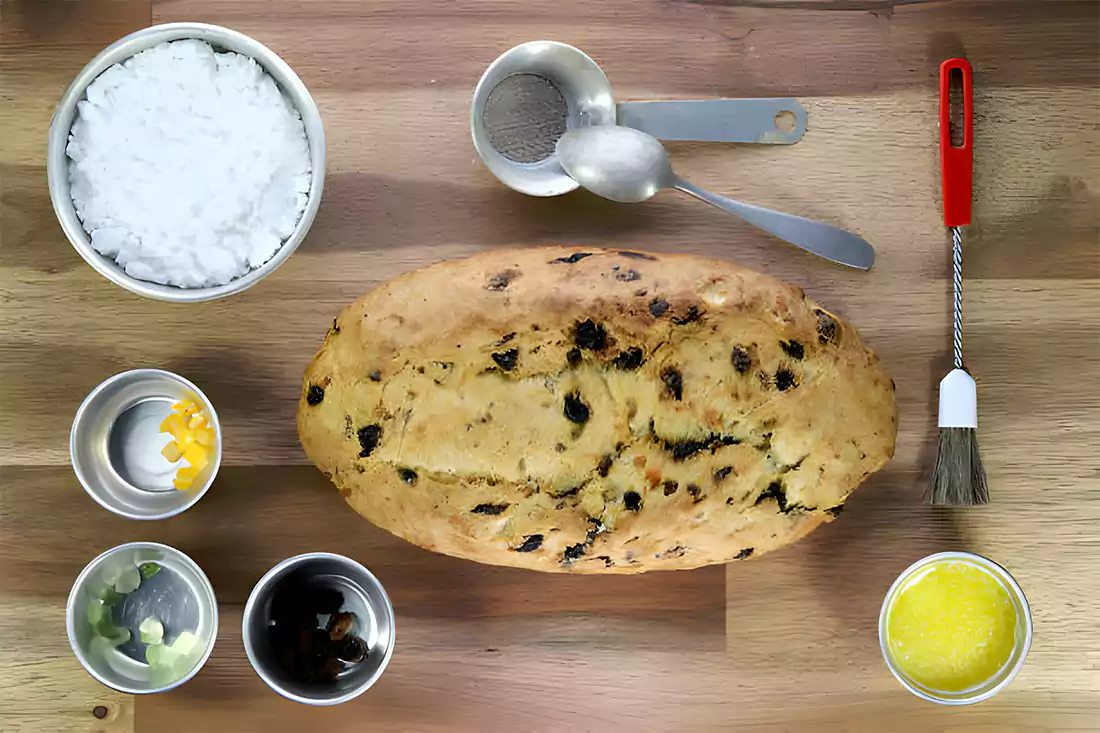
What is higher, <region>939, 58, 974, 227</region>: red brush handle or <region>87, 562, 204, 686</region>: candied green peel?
<region>939, 58, 974, 227</region>: red brush handle

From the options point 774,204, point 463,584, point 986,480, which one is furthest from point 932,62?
point 463,584

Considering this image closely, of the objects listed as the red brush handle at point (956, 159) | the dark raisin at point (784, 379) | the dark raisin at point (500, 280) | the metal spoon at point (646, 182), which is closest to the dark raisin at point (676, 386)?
the dark raisin at point (784, 379)

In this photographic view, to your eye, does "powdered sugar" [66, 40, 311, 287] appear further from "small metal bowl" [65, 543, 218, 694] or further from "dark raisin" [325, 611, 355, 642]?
"dark raisin" [325, 611, 355, 642]

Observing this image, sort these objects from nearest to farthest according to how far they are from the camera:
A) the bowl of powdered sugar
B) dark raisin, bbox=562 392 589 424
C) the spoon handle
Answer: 1. dark raisin, bbox=562 392 589 424
2. the bowl of powdered sugar
3. the spoon handle

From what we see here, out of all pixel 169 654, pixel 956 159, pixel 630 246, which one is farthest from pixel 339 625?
pixel 956 159

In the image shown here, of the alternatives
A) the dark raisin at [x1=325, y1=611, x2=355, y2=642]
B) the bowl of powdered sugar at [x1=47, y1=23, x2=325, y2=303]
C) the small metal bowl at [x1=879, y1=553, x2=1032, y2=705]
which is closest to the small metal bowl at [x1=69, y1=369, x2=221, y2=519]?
the bowl of powdered sugar at [x1=47, y1=23, x2=325, y2=303]

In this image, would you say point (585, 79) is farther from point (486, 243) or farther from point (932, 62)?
point (932, 62)

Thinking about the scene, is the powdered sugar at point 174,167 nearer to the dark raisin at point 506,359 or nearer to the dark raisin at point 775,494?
the dark raisin at point 506,359
